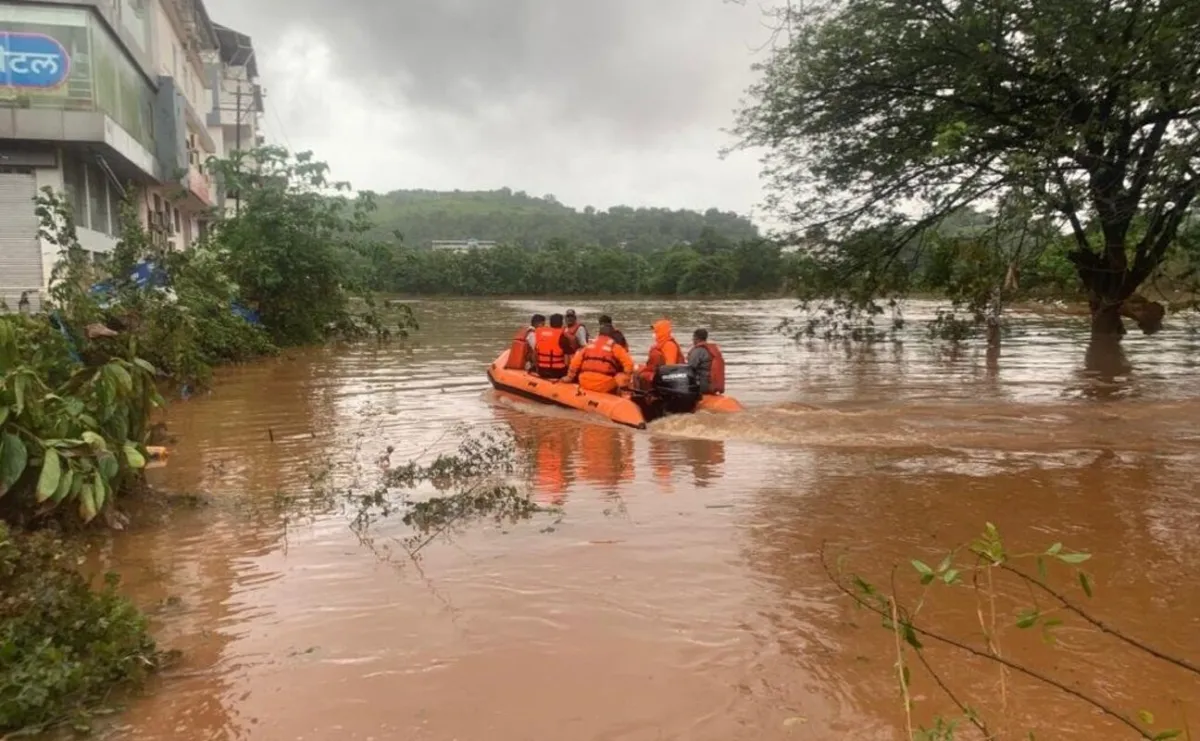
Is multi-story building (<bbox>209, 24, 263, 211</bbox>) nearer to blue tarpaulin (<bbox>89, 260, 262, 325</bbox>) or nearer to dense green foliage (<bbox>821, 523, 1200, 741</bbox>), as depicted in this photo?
blue tarpaulin (<bbox>89, 260, 262, 325</bbox>)

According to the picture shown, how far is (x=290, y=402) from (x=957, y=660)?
35.4 feet

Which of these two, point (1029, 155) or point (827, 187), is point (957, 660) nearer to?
point (1029, 155)

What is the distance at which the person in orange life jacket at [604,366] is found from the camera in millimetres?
11766

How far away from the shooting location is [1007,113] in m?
13.6

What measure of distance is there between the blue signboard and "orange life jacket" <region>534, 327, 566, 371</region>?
39.4 feet

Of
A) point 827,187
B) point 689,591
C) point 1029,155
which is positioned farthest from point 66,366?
point 827,187

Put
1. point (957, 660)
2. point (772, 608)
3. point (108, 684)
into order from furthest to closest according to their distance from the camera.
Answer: point (772, 608) → point (957, 660) → point (108, 684)

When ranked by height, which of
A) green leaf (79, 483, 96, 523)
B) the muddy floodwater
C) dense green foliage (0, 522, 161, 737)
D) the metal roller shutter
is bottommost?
the muddy floodwater

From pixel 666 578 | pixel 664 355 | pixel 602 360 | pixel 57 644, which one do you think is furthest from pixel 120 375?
pixel 664 355

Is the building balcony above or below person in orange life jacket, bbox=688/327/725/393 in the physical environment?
above

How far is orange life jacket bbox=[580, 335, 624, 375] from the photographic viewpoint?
11773 mm

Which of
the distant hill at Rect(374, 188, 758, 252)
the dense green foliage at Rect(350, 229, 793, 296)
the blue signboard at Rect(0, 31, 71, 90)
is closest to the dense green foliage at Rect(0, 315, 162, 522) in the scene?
the blue signboard at Rect(0, 31, 71, 90)

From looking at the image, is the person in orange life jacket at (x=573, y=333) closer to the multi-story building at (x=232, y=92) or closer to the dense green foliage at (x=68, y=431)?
the dense green foliage at (x=68, y=431)

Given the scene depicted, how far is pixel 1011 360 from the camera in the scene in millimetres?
18766
